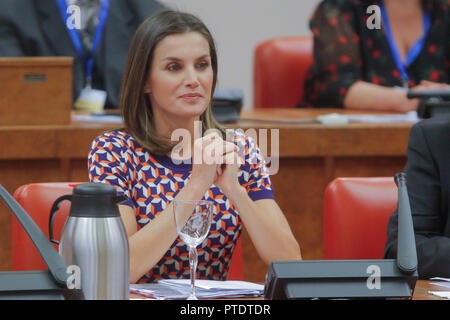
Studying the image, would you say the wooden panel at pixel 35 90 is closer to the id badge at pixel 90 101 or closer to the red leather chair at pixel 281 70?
the id badge at pixel 90 101

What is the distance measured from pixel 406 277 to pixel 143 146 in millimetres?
→ 834

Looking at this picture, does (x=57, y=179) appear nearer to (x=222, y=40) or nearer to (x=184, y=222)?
(x=184, y=222)

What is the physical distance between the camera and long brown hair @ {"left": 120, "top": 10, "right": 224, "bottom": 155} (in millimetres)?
1889

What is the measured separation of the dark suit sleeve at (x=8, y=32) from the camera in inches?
132

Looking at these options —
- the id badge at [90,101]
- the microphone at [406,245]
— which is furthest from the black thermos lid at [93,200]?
the id badge at [90,101]

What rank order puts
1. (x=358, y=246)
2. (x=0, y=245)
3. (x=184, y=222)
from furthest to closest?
(x=0, y=245) → (x=358, y=246) → (x=184, y=222)

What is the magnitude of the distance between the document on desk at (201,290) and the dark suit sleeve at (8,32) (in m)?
2.13

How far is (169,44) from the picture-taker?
1.88 m

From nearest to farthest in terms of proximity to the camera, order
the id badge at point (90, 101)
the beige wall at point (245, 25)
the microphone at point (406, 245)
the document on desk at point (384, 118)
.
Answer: the microphone at point (406, 245)
the document on desk at point (384, 118)
the id badge at point (90, 101)
the beige wall at point (245, 25)

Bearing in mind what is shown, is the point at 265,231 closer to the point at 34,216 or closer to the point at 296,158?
the point at 34,216

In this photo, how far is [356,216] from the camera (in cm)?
179

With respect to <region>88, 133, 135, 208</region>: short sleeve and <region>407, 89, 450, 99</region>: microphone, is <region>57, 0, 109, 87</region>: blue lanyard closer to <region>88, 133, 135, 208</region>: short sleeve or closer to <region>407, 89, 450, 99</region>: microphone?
<region>407, 89, 450, 99</region>: microphone

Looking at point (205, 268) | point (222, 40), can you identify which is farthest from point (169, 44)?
point (222, 40)

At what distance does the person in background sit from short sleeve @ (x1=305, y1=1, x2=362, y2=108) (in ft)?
Result: 2.61
